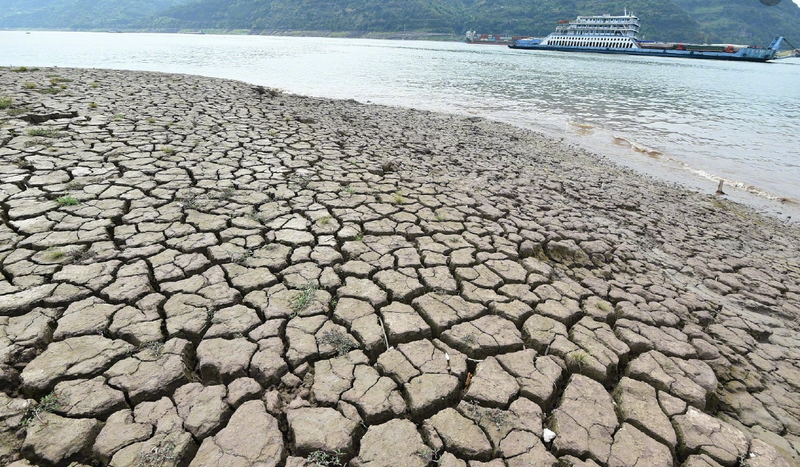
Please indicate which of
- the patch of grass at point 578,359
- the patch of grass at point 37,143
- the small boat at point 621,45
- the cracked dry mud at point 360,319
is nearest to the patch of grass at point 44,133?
the cracked dry mud at point 360,319

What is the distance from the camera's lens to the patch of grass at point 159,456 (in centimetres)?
158

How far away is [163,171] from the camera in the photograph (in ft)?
14.6

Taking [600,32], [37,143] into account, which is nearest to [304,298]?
[37,143]

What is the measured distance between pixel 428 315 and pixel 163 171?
3708mm

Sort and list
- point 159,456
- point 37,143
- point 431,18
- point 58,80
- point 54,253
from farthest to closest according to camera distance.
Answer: point 431,18, point 58,80, point 37,143, point 54,253, point 159,456

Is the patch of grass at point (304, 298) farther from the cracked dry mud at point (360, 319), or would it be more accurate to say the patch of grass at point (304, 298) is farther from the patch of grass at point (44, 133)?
the patch of grass at point (44, 133)

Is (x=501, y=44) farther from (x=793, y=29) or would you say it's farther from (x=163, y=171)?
(x=793, y=29)

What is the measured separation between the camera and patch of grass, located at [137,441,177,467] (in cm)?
158

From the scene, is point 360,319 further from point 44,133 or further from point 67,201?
point 44,133

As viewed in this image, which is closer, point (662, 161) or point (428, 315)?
point (428, 315)

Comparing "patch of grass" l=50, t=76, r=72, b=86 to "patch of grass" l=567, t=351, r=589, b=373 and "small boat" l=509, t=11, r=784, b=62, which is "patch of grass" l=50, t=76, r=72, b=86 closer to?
"patch of grass" l=567, t=351, r=589, b=373

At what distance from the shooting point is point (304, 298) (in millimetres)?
2674

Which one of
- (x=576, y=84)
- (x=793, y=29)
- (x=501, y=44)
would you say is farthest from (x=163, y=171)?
(x=793, y=29)

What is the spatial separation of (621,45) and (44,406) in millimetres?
80756
